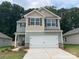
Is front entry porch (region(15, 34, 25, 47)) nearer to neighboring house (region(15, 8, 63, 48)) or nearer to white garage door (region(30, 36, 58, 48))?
neighboring house (region(15, 8, 63, 48))

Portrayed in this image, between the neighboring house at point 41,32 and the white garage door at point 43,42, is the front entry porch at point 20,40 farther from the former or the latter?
the white garage door at point 43,42

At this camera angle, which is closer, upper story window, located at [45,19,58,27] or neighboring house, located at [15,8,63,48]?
neighboring house, located at [15,8,63,48]

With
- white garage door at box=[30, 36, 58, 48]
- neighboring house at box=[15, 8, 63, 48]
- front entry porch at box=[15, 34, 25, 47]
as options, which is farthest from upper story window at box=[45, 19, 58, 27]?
front entry porch at box=[15, 34, 25, 47]

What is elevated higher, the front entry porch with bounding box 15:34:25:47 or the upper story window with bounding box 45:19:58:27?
the upper story window with bounding box 45:19:58:27

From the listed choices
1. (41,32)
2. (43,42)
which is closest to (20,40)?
(41,32)

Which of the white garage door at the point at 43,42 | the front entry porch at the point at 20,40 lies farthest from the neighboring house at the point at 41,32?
the front entry porch at the point at 20,40

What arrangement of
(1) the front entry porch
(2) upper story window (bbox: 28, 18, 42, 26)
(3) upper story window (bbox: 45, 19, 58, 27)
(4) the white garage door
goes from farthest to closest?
(1) the front entry porch → (3) upper story window (bbox: 45, 19, 58, 27) → (2) upper story window (bbox: 28, 18, 42, 26) → (4) the white garage door

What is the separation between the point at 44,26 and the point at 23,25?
22.6 ft

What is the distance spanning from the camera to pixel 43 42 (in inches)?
1382

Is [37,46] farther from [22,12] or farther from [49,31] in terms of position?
[22,12]

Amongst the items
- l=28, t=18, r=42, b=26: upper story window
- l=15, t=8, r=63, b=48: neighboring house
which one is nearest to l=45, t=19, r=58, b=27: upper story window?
l=15, t=8, r=63, b=48: neighboring house

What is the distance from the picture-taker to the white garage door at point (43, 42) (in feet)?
115

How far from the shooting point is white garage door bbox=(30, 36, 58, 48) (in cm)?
3503

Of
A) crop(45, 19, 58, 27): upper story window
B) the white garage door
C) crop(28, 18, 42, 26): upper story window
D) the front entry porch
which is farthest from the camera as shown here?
the front entry porch
